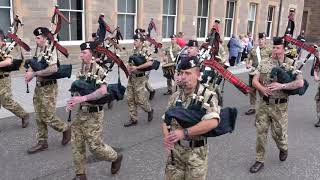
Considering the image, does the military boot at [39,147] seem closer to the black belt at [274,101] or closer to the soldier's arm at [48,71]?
the soldier's arm at [48,71]

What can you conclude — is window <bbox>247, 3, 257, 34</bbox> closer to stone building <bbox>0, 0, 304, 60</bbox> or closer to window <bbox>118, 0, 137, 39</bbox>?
stone building <bbox>0, 0, 304, 60</bbox>

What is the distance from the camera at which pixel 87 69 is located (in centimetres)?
485

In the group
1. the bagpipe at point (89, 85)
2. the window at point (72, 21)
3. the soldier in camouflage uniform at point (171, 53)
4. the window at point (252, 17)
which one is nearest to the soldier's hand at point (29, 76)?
the bagpipe at point (89, 85)

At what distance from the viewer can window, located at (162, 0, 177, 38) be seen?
58.3ft

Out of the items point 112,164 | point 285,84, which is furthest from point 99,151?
point 285,84

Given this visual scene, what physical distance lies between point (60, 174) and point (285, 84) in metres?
3.71

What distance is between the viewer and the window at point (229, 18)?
2217 cm

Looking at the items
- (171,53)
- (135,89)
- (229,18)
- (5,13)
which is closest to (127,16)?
(5,13)

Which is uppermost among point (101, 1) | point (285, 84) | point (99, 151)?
point (101, 1)

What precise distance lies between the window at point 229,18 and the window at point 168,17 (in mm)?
5237

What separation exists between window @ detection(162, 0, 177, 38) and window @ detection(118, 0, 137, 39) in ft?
7.23

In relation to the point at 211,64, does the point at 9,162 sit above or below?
below

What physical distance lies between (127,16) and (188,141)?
12.9 m

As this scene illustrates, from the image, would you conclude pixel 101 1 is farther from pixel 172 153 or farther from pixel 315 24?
pixel 315 24
